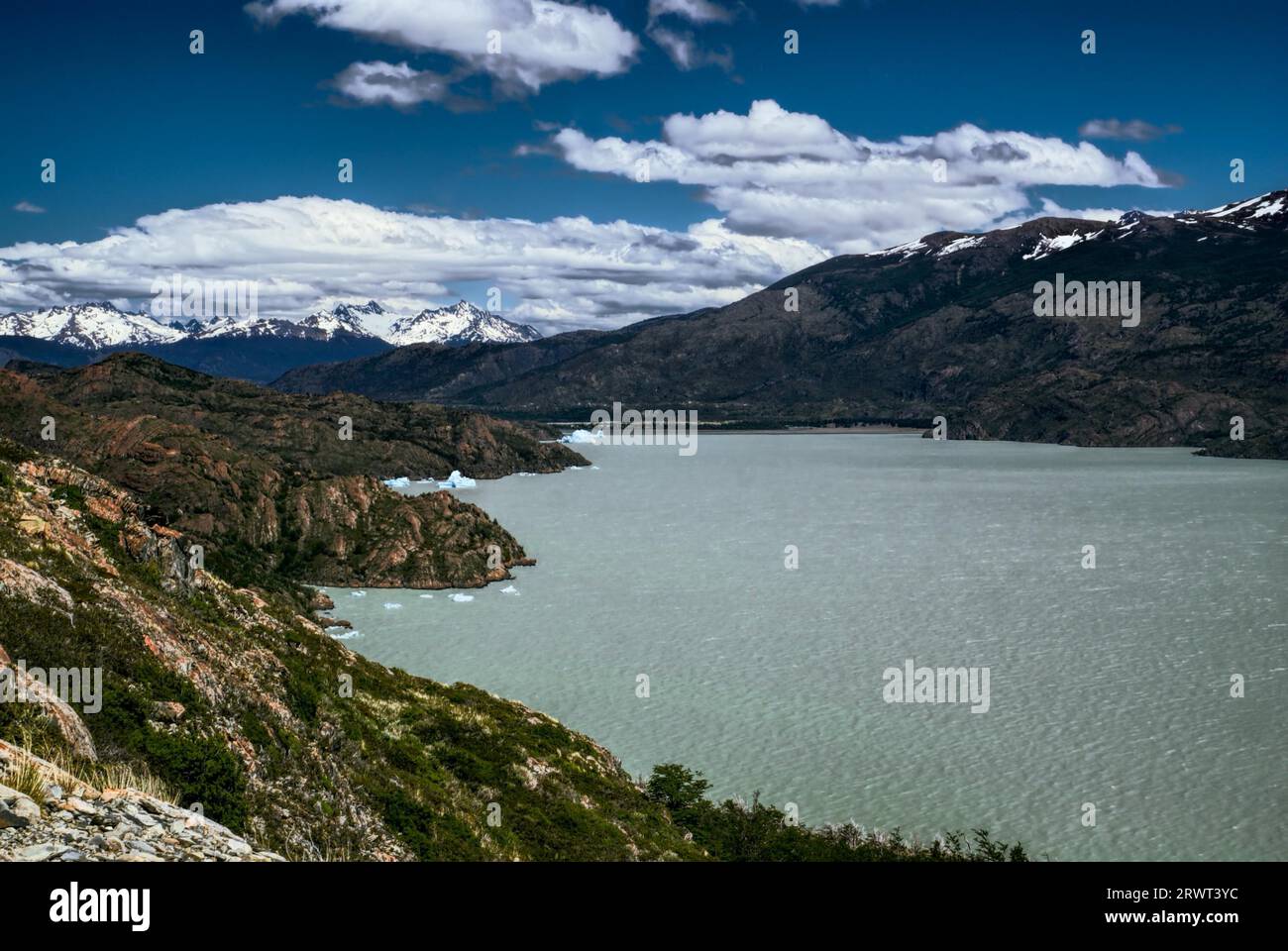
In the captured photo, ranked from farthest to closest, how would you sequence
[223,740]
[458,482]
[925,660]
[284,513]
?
[458,482], [284,513], [925,660], [223,740]

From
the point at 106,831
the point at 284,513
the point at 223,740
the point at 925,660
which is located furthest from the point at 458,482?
the point at 106,831

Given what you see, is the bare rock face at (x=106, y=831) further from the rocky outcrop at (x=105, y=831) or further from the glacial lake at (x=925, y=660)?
the glacial lake at (x=925, y=660)

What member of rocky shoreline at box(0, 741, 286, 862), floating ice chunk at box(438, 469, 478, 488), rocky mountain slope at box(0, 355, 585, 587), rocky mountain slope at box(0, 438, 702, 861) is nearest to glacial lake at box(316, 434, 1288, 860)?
rocky mountain slope at box(0, 355, 585, 587)

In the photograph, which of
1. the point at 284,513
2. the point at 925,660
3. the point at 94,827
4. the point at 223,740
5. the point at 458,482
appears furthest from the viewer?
the point at 458,482

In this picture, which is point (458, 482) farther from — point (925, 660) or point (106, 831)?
point (106, 831)
